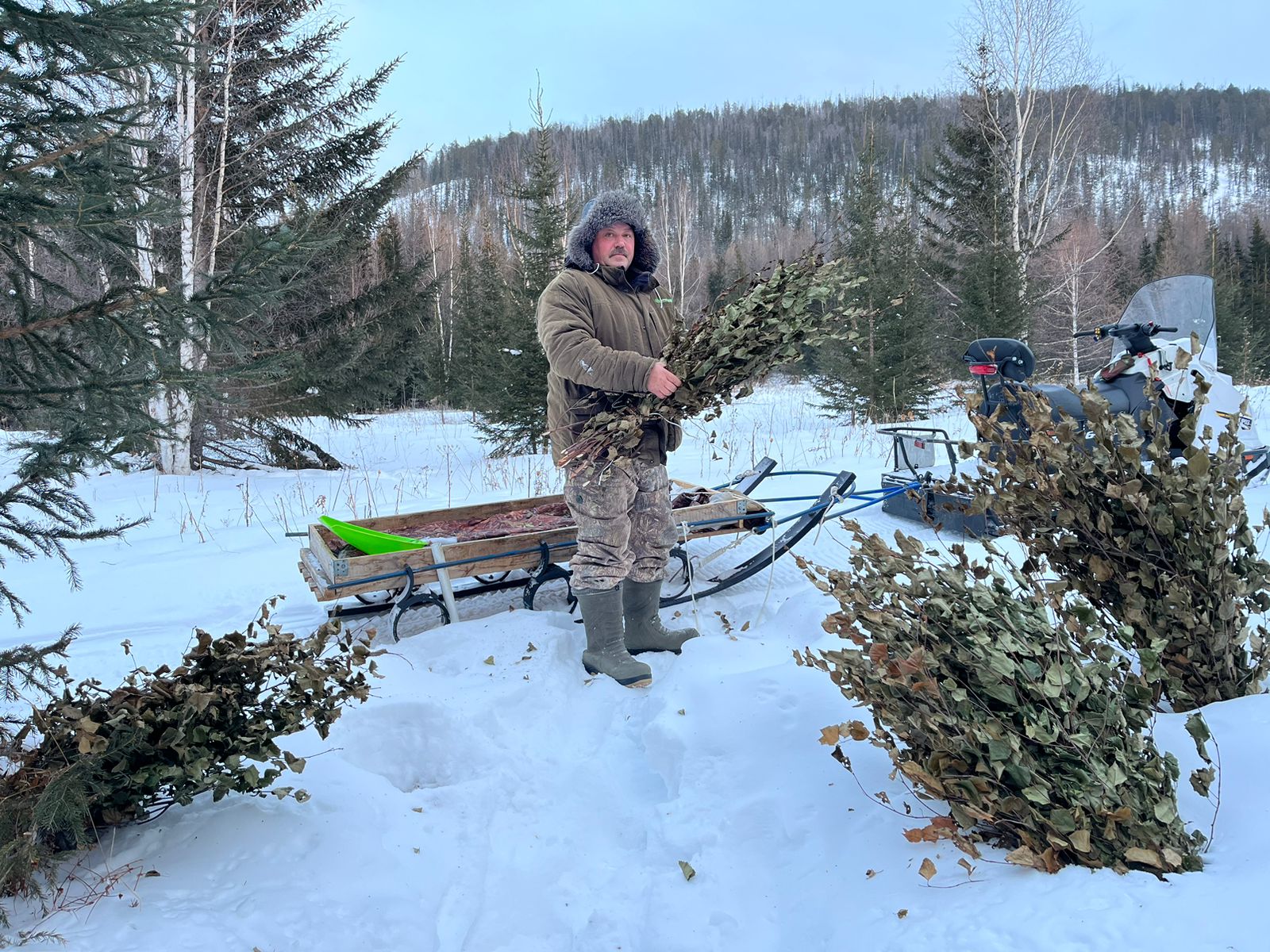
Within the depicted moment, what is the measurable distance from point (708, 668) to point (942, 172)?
21.8 meters

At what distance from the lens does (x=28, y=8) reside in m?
2.19

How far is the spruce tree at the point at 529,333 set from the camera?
12359 mm

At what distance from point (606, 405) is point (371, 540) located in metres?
1.44

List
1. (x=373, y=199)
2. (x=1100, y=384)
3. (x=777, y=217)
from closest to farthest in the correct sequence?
(x=1100, y=384)
(x=373, y=199)
(x=777, y=217)

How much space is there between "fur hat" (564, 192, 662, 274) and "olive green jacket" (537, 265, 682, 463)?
0.22 ft

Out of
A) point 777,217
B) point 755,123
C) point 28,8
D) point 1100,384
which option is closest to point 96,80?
point 28,8

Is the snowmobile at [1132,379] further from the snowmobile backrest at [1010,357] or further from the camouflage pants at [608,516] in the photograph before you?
the camouflage pants at [608,516]

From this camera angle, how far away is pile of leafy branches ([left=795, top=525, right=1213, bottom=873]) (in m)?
1.74

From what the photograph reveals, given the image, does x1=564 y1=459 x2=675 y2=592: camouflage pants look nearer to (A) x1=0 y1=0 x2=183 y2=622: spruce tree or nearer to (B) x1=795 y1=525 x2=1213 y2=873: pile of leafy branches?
(B) x1=795 y1=525 x2=1213 y2=873: pile of leafy branches

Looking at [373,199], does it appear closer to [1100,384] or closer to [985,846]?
[1100,384]

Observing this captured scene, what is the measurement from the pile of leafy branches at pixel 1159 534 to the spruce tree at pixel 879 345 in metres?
12.0

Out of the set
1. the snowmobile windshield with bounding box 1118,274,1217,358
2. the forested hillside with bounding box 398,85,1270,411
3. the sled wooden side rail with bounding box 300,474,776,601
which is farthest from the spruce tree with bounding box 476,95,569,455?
the forested hillside with bounding box 398,85,1270,411

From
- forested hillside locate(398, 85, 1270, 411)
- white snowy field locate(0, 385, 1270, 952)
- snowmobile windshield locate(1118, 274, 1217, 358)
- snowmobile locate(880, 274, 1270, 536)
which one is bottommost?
white snowy field locate(0, 385, 1270, 952)

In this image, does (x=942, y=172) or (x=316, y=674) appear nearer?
(x=316, y=674)
